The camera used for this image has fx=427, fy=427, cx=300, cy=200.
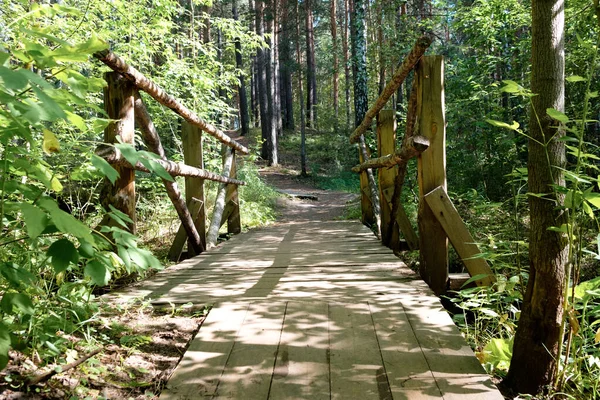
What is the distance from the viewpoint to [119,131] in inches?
104

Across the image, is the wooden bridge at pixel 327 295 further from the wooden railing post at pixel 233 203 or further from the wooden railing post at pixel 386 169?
the wooden railing post at pixel 233 203

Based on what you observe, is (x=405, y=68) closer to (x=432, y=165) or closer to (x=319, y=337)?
(x=432, y=165)

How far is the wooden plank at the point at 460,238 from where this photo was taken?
8.99 feet

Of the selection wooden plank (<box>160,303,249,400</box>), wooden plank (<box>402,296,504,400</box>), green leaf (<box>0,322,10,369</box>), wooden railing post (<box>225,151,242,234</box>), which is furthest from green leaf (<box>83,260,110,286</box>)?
wooden railing post (<box>225,151,242,234</box>)

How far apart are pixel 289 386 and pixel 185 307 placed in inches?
40.8

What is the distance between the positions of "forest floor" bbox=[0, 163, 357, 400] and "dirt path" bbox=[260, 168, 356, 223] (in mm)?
7538

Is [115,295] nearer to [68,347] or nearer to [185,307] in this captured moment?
[185,307]

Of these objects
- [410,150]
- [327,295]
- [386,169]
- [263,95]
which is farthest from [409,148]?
[263,95]

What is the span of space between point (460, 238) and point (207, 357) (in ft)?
5.78

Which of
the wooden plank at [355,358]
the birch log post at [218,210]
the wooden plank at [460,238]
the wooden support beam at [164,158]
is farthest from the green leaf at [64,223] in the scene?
the birch log post at [218,210]

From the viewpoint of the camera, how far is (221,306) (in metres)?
2.44

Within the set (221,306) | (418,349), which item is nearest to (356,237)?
(221,306)

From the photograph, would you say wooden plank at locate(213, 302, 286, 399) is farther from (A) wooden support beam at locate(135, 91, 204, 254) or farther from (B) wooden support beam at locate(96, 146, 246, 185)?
(A) wooden support beam at locate(135, 91, 204, 254)

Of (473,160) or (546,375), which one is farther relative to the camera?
(473,160)
